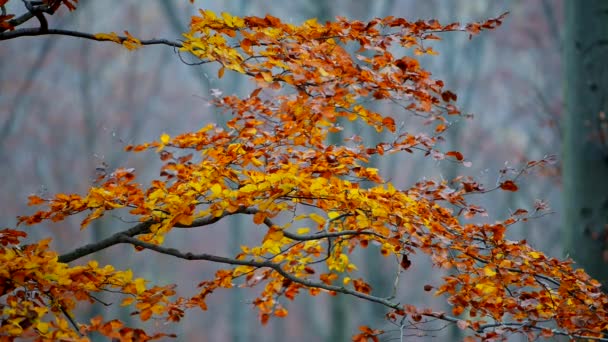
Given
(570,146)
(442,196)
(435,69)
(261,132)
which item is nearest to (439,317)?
(442,196)

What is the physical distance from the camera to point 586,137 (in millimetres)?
4414

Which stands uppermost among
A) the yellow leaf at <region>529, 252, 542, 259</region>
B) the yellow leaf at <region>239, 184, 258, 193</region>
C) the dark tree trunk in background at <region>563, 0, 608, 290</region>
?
the dark tree trunk in background at <region>563, 0, 608, 290</region>

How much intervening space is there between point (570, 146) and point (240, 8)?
10178mm

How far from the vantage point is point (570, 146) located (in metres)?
4.51

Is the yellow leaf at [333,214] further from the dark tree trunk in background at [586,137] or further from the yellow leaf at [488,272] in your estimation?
the dark tree trunk in background at [586,137]

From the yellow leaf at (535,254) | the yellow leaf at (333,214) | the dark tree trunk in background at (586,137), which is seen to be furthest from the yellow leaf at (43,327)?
the dark tree trunk in background at (586,137)

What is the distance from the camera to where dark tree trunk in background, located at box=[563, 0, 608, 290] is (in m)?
4.28

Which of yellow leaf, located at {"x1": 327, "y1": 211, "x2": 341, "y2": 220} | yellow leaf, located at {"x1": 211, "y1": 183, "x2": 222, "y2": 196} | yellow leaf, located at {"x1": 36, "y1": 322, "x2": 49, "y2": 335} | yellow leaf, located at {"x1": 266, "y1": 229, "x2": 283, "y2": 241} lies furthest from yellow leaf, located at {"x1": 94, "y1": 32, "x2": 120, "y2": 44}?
yellow leaf, located at {"x1": 327, "y1": 211, "x2": 341, "y2": 220}

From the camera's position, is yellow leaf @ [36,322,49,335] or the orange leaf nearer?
yellow leaf @ [36,322,49,335]

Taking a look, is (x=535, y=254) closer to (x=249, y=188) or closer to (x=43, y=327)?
(x=249, y=188)

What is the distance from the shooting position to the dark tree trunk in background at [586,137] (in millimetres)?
4277

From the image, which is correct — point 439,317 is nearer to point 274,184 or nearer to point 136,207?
point 274,184

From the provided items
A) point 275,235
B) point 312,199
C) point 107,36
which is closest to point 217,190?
point 275,235

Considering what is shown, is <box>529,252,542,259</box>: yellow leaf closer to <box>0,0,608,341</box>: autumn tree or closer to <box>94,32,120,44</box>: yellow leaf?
<box>0,0,608,341</box>: autumn tree
